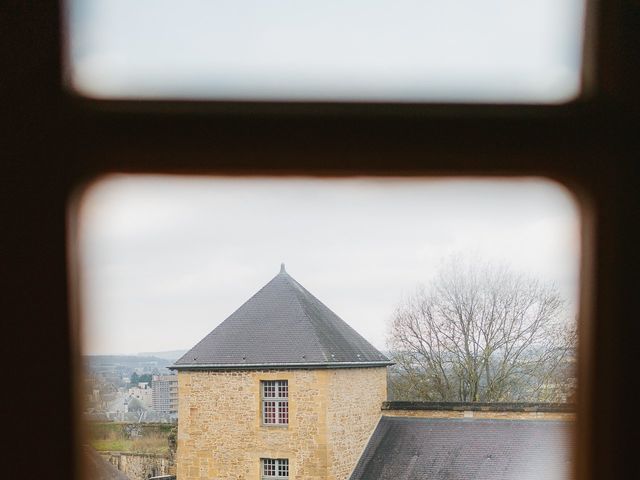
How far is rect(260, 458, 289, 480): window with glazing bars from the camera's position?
41.7 feet

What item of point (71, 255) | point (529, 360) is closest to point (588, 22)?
point (71, 255)

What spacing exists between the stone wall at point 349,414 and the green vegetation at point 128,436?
11.7 m

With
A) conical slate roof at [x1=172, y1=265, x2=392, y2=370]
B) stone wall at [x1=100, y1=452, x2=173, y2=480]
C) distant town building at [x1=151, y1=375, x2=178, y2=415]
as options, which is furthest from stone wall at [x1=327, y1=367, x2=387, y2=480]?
distant town building at [x1=151, y1=375, x2=178, y2=415]

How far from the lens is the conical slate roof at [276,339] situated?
12953 mm

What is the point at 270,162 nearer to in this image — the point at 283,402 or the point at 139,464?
the point at 139,464

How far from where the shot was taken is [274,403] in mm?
13320

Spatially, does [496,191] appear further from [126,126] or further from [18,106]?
[18,106]

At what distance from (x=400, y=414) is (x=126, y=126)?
10.9 m

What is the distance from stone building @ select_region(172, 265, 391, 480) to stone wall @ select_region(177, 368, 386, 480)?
0.02 metres

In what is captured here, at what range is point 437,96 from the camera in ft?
3.06

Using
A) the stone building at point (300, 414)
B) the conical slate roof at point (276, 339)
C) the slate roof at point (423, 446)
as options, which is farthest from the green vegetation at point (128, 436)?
the conical slate roof at point (276, 339)

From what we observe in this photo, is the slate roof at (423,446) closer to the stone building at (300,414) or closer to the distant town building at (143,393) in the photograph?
the stone building at (300,414)

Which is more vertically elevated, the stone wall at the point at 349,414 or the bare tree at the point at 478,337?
the bare tree at the point at 478,337

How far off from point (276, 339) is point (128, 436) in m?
13.8
